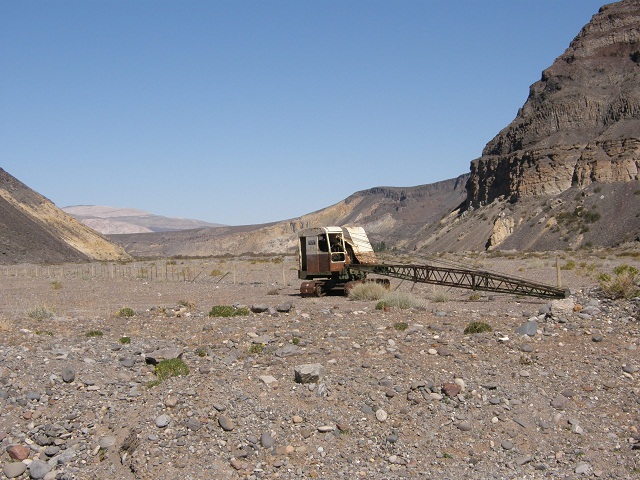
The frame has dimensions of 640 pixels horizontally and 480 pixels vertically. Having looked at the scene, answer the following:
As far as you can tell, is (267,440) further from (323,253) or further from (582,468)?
(323,253)

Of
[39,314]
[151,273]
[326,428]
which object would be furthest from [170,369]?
[151,273]

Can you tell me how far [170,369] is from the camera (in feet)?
39.5

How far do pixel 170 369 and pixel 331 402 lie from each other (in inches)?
122

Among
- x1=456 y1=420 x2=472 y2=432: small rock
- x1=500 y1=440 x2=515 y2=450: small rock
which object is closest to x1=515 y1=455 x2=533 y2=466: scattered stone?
x1=500 y1=440 x2=515 y2=450: small rock

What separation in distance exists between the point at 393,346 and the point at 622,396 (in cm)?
433

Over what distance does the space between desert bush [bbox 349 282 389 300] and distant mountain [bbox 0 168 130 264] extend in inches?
2729

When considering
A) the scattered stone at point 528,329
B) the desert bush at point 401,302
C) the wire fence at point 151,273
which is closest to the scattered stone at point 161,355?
the scattered stone at point 528,329

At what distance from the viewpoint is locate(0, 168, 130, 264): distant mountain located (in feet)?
294

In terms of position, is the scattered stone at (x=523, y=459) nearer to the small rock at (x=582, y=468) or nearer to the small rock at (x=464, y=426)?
the small rock at (x=582, y=468)

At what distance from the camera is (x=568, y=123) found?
9556cm

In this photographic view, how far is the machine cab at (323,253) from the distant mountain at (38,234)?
65.9 meters

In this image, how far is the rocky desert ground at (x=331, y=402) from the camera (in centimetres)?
939

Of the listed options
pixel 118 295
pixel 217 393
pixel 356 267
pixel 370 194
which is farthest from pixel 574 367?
pixel 370 194

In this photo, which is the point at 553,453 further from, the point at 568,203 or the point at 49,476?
the point at 568,203
